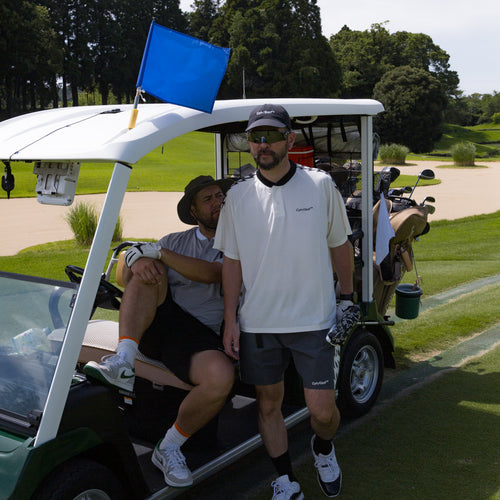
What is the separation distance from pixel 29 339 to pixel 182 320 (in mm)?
893

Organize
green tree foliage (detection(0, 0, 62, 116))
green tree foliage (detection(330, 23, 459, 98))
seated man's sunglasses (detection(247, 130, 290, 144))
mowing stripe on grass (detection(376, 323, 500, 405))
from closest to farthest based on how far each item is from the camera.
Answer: seated man's sunglasses (detection(247, 130, 290, 144))
mowing stripe on grass (detection(376, 323, 500, 405))
green tree foliage (detection(0, 0, 62, 116))
green tree foliage (detection(330, 23, 459, 98))

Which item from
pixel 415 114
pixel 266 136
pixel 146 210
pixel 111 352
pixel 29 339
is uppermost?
pixel 415 114

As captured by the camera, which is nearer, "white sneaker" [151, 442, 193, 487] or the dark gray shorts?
"white sneaker" [151, 442, 193, 487]

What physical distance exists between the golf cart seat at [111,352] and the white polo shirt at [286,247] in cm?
48

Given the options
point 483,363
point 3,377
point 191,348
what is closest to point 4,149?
point 3,377

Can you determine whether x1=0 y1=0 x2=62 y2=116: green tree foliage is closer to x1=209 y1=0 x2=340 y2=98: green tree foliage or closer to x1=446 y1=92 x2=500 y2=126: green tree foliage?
x1=209 y1=0 x2=340 y2=98: green tree foliage

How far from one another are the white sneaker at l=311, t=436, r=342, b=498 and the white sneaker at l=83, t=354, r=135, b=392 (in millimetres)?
1128

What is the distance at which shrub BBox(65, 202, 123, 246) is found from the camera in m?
11.0

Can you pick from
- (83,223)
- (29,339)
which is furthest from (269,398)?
(83,223)

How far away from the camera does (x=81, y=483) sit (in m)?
2.32

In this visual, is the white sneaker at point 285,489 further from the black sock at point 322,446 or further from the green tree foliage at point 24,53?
the green tree foliage at point 24,53

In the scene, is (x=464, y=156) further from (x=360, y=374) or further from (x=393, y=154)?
(x=360, y=374)

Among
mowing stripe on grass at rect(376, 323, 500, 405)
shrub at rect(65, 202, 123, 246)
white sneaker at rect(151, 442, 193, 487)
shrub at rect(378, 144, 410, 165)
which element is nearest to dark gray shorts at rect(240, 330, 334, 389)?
white sneaker at rect(151, 442, 193, 487)

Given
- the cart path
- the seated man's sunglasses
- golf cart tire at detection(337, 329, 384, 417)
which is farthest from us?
the cart path
